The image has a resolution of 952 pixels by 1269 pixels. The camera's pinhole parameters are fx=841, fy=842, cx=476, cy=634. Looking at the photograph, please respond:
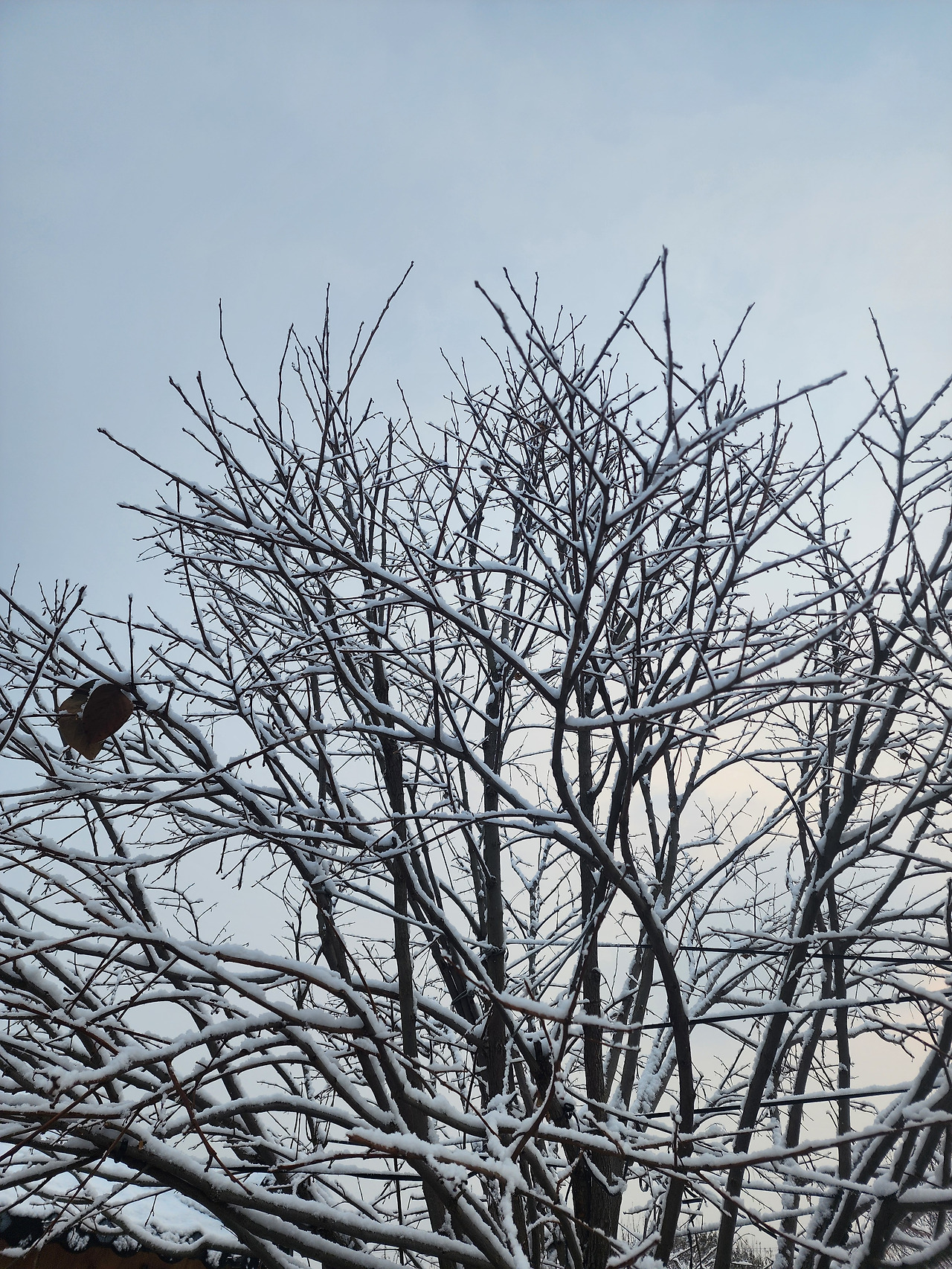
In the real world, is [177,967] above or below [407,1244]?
above

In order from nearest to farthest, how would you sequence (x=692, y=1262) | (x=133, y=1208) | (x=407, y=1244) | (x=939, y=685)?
(x=407, y=1244), (x=939, y=685), (x=133, y=1208), (x=692, y=1262)

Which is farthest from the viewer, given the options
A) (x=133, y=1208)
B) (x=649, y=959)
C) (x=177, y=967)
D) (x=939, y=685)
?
(x=133, y=1208)

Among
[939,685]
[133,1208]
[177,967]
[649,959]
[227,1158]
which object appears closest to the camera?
[227,1158]

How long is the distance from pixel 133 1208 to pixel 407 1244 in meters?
4.08

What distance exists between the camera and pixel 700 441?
3.01 m

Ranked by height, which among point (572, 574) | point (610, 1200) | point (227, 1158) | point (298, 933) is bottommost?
point (227, 1158)

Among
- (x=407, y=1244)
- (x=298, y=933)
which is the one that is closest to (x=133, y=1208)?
(x=298, y=933)

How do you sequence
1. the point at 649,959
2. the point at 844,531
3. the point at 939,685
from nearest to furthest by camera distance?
→ the point at 939,685, the point at 844,531, the point at 649,959

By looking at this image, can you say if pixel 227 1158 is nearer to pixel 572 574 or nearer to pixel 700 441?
pixel 572 574

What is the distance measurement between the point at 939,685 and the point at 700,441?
1.70 metres

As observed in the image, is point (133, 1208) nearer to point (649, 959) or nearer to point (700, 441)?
point (649, 959)

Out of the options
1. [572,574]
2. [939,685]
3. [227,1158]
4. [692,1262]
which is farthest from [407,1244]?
[692,1262]

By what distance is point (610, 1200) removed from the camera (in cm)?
392

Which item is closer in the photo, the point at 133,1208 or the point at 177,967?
the point at 177,967
